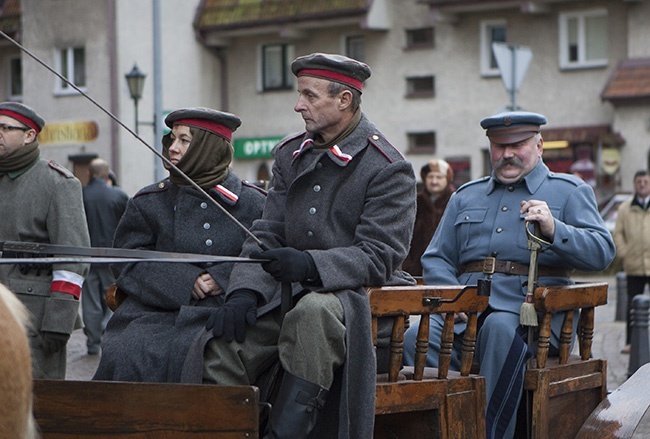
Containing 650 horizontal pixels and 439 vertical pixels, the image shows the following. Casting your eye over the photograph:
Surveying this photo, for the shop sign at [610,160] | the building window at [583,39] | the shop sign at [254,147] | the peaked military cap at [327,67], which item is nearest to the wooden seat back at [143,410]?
the peaked military cap at [327,67]

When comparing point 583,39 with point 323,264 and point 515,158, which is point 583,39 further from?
point 323,264

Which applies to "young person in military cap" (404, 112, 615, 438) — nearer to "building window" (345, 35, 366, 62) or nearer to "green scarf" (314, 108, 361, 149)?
"green scarf" (314, 108, 361, 149)

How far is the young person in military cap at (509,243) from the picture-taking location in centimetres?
521

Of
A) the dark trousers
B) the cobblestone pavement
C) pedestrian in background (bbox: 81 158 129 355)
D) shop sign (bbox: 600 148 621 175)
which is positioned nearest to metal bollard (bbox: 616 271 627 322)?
the cobblestone pavement

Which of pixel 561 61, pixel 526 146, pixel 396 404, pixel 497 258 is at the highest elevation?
pixel 561 61

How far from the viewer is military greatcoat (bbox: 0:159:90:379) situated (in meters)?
6.28

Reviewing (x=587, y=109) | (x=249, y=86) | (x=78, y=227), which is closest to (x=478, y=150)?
(x=587, y=109)

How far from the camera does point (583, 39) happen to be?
30.2m

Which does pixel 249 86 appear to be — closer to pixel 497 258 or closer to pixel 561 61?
pixel 561 61

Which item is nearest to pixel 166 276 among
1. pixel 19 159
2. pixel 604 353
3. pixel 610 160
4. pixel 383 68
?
pixel 19 159

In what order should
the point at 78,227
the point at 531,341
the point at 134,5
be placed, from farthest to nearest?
the point at 134,5 < the point at 78,227 < the point at 531,341

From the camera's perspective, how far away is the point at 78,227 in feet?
21.0

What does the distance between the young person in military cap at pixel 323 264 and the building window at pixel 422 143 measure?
27937 millimetres

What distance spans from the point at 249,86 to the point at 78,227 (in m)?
30.6
